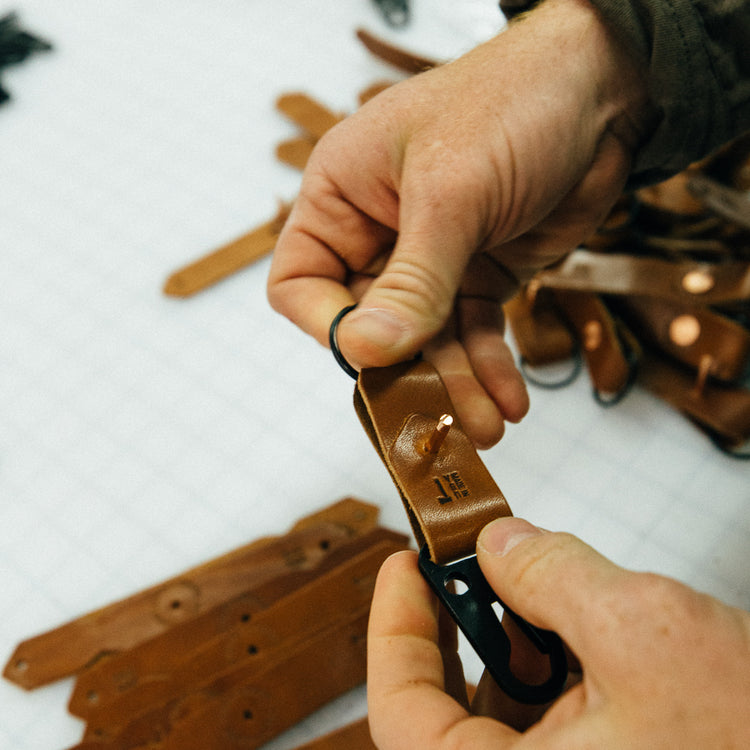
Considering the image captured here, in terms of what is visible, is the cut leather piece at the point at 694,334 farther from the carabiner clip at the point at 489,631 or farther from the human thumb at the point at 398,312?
the carabiner clip at the point at 489,631

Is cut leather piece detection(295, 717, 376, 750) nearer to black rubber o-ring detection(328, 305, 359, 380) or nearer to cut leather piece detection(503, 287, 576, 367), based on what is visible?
black rubber o-ring detection(328, 305, 359, 380)

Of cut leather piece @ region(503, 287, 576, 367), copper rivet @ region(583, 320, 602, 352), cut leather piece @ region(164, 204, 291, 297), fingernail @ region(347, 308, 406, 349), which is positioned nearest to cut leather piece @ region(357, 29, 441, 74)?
cut leather piece @ region(164, 204, 291, 297)

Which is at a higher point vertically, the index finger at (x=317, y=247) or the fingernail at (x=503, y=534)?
the index finger at (x=317, y=247)

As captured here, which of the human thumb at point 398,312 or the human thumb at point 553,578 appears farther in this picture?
the human thumb at point 398,312

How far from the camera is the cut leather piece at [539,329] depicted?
1784 mm

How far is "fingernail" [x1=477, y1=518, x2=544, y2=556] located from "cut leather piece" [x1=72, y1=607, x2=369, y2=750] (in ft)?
1.96

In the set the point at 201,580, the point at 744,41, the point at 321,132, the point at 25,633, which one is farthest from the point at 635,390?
the point at 25,633

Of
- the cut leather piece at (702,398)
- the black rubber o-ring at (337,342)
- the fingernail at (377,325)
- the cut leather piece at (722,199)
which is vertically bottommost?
the cut leather piece at (702,398)

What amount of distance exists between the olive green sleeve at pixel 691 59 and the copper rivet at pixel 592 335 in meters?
0.55

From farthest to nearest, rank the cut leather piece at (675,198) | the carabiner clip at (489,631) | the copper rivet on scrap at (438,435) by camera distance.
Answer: the cut leather piece at (675,198) < the copper rivet on scrap at (438,435) < the carabiner clip at (489,631)

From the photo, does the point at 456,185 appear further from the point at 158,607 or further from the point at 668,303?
the point at 158,607

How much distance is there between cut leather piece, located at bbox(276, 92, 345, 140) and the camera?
92.9 inches

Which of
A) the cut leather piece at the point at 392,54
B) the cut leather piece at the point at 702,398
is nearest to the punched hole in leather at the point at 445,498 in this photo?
the cut leather piece at the point at 702,398

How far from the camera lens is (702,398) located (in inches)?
65.0
